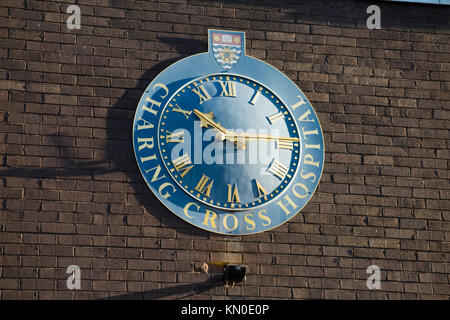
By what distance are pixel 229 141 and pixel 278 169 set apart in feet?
2.20

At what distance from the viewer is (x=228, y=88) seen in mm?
12195

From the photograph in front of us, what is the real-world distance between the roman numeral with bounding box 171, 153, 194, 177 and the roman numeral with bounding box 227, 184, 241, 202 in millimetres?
520

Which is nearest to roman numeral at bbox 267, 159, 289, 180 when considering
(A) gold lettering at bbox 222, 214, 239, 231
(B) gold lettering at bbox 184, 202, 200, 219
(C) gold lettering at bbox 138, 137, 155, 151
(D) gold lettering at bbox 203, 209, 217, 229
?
(A) gold lettering at bbox 222, 214, 239, 231

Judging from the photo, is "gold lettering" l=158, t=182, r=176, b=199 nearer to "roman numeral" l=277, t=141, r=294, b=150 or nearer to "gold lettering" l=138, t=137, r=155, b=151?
"gold lettering" l=138, t=137, r=155, b=151

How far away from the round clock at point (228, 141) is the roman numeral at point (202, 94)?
0.01m

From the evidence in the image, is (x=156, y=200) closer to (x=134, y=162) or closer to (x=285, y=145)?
(x=134, y=162)

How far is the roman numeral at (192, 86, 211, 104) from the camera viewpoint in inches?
476

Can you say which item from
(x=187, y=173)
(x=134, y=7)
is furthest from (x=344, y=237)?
(x=134, y=7)

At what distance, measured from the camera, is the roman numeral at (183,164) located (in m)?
11.7

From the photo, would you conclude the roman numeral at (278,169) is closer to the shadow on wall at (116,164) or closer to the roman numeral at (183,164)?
the roman numeral at (183,164)

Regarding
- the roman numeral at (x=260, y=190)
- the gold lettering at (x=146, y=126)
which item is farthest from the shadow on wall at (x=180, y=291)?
the gold lettering at (x=146, y=126)

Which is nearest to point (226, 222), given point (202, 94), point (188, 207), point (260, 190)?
point (188, 207)

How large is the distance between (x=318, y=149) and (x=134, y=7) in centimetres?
287
